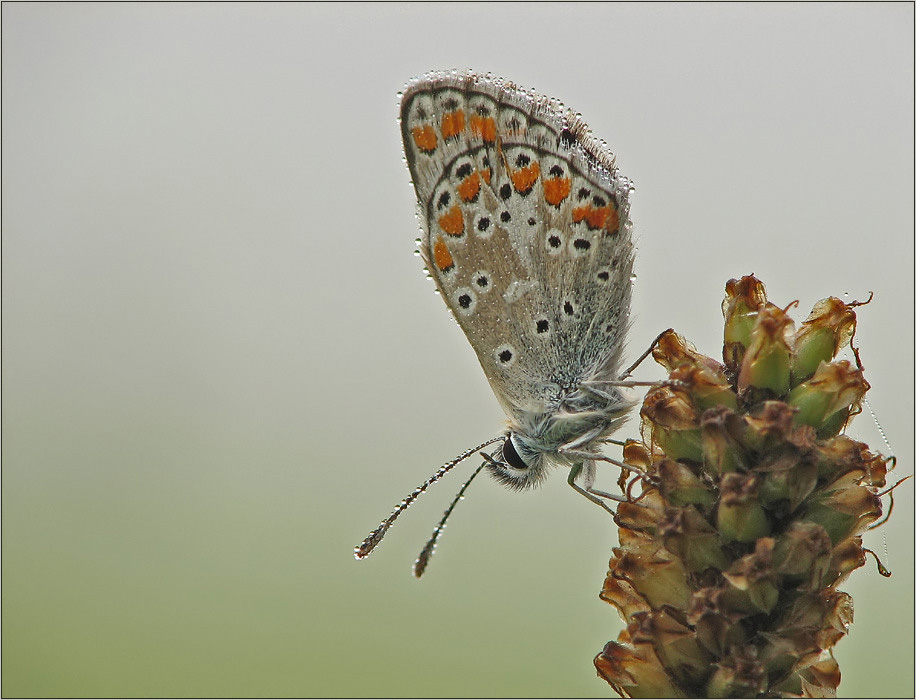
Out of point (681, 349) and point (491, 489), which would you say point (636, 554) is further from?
point (491, 489)

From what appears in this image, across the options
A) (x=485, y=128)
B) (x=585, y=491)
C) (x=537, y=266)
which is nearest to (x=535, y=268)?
(x=537, y=266)

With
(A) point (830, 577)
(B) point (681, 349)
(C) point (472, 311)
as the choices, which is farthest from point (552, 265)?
(A) point (830, 577)

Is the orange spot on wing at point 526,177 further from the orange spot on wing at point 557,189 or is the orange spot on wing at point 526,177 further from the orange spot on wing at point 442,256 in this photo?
the orange spot on wing at point 442,256

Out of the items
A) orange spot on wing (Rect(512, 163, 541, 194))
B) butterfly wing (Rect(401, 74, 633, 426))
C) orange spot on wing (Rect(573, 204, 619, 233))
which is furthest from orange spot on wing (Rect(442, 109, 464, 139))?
orange spot on wing (Rect(573, 204, 619, 233))

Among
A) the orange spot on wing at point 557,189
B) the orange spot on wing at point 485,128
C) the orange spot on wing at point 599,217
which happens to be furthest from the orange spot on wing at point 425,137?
the orange spot on wing at point 599,217

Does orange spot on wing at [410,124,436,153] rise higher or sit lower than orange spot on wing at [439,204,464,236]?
higher

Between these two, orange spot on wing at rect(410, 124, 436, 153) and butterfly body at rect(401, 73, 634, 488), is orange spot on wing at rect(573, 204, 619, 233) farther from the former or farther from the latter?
orange spot on wing at rect(410, 124, 436, 153)
